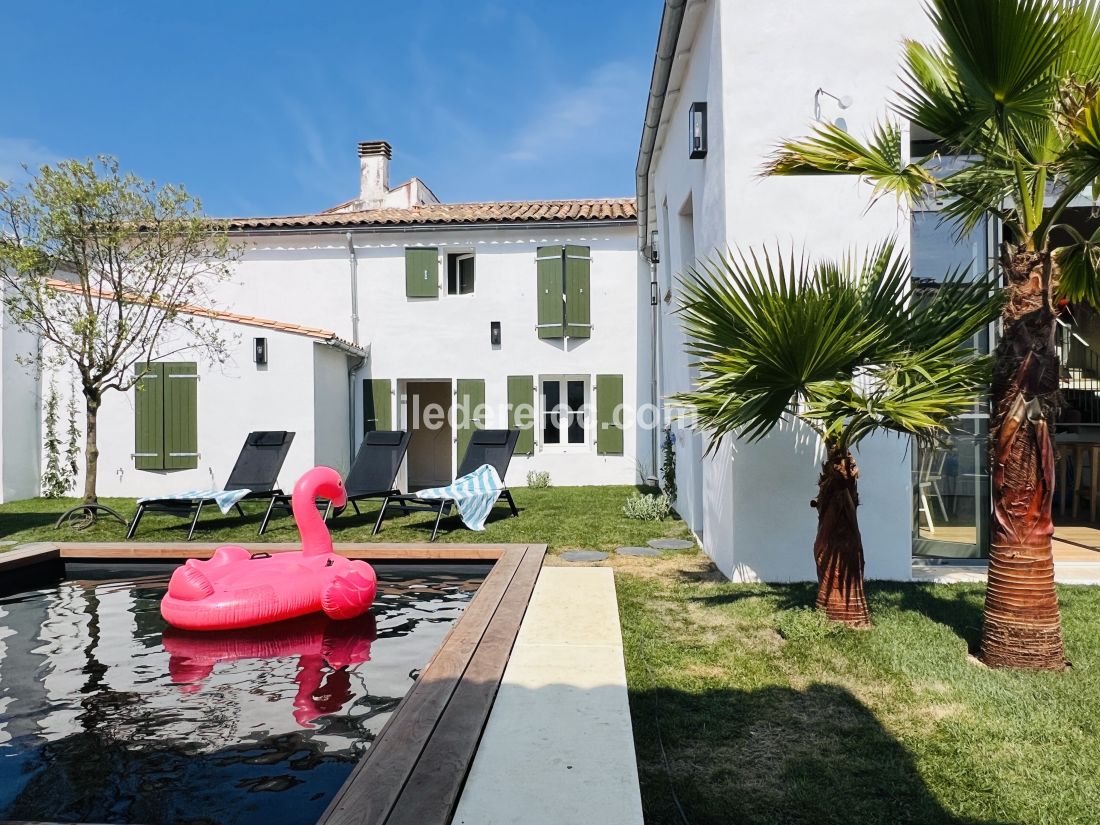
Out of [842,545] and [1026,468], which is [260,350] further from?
[1026,468]

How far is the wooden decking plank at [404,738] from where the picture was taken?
2.17 m

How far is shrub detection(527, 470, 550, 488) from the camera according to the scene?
42.2 ft

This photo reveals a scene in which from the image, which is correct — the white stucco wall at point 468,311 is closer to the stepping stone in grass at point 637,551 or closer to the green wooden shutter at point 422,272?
the green wooden shutter at point 422,272

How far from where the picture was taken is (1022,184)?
3.56 metres

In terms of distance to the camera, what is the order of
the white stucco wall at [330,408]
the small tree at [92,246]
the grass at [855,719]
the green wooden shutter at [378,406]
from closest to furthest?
the grass at [855,719] → the small tree at [92,246] → the white stucco wall at [330,408] → the green wooden shutter at [378,406]

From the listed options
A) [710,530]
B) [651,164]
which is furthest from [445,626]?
[651,164]

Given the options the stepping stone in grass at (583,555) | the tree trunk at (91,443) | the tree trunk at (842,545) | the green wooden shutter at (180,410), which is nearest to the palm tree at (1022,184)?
the tree trunk at (842,545)

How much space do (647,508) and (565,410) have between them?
15.8 ft

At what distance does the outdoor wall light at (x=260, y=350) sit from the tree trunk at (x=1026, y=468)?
34.5ft

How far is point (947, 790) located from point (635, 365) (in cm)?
1104

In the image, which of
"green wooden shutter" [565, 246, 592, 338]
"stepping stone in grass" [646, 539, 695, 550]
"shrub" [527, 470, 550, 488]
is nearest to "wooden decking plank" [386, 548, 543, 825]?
"stepping stone in grass" [646, 539, 695, 550]

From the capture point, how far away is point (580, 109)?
13.9m

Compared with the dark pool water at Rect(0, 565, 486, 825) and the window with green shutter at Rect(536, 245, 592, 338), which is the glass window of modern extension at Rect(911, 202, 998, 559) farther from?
the window with green shutter at Rect(536, 245, 592, 338)

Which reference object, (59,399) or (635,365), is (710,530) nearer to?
(635,365)
